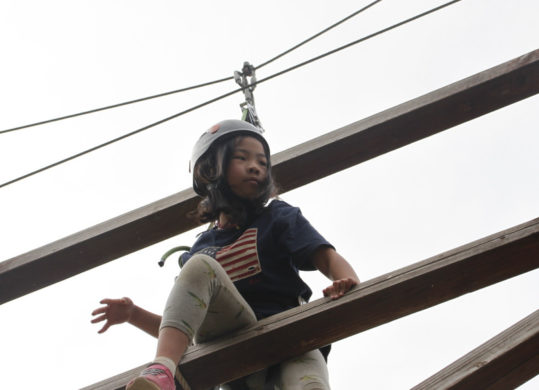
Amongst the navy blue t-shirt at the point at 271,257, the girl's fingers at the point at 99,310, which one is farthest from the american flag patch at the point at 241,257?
the girl's fingers at the point at 99,310

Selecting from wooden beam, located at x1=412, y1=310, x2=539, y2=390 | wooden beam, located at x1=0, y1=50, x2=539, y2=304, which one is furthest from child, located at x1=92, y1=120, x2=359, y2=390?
wooden beam, located at x1=412, y1=310, x2=539, y2=390

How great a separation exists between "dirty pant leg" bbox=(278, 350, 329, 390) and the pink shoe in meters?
0.35

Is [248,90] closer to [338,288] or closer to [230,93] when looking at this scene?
[230,93]

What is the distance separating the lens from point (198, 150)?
2.62 metres

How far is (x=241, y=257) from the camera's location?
2201mm

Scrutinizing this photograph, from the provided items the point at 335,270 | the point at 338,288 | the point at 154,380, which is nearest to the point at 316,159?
the point at 335,270

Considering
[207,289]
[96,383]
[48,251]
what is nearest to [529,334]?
[207,289]

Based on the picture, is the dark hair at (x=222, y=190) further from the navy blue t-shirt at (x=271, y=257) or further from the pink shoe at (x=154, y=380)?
the pink shoe at (x=154, y=380)

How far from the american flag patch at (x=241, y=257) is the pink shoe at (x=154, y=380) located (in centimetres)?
60

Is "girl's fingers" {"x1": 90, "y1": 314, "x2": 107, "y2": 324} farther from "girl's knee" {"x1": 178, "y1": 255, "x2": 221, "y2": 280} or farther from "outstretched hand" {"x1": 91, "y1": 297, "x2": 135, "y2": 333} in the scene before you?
"girl's knee" {"x1": 178, "y1": 255, "x2": 221, "y2": 280}

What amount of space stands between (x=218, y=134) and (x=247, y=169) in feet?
0.71

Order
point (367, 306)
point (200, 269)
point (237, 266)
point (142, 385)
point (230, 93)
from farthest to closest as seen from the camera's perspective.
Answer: point (230, 93) < point (237, 266) < point (200, 269) < point (367, 306) < point (142, 385)

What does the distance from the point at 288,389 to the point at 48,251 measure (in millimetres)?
1343

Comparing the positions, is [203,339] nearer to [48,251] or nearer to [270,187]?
[270,187]
